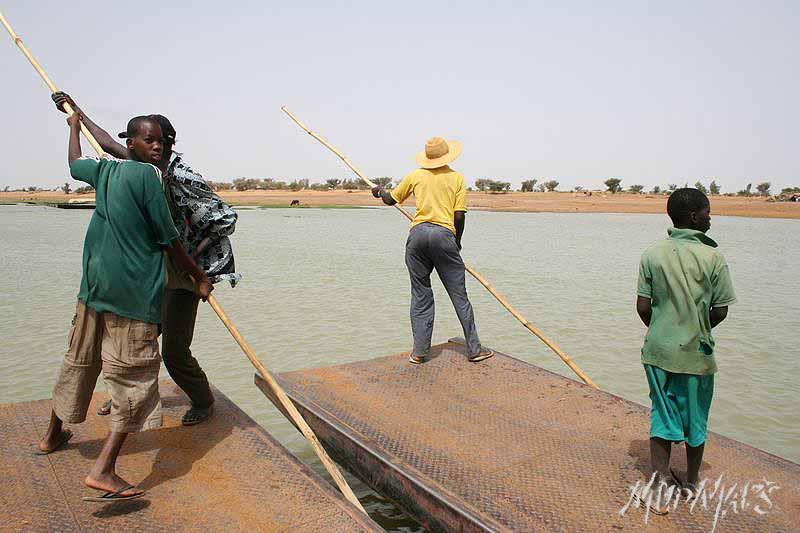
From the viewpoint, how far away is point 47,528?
2.29 m

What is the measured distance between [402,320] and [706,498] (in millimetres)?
5231

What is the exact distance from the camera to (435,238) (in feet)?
15.2

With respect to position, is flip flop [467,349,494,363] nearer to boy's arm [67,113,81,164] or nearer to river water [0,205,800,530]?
river water [0,205,800,530]

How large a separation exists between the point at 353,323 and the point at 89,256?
5.02 meters

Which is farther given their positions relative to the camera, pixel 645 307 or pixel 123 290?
pixel 645 307

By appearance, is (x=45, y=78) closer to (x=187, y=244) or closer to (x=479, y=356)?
(x=187, y=244)

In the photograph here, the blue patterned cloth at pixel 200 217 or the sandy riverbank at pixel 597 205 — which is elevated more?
the blue patterned cloth at pixel 200 217

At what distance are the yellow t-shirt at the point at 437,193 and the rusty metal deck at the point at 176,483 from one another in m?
2.07

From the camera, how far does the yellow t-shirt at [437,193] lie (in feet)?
15.3

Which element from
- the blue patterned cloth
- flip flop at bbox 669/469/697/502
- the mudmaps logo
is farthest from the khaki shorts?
flip flop at bbox 669/469/697/502

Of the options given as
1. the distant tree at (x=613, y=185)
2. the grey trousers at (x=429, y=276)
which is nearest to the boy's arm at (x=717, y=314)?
the grey trousers at (x=429, y=276)

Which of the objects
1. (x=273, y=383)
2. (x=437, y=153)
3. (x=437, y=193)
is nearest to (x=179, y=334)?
(x=273, y=383)

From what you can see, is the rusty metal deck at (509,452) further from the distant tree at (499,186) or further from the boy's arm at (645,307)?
the distant tree at (499,186)

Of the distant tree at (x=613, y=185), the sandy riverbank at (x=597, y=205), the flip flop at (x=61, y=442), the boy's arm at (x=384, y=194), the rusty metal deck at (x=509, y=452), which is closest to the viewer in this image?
the rusty metal deck at (x=509, y=452)
